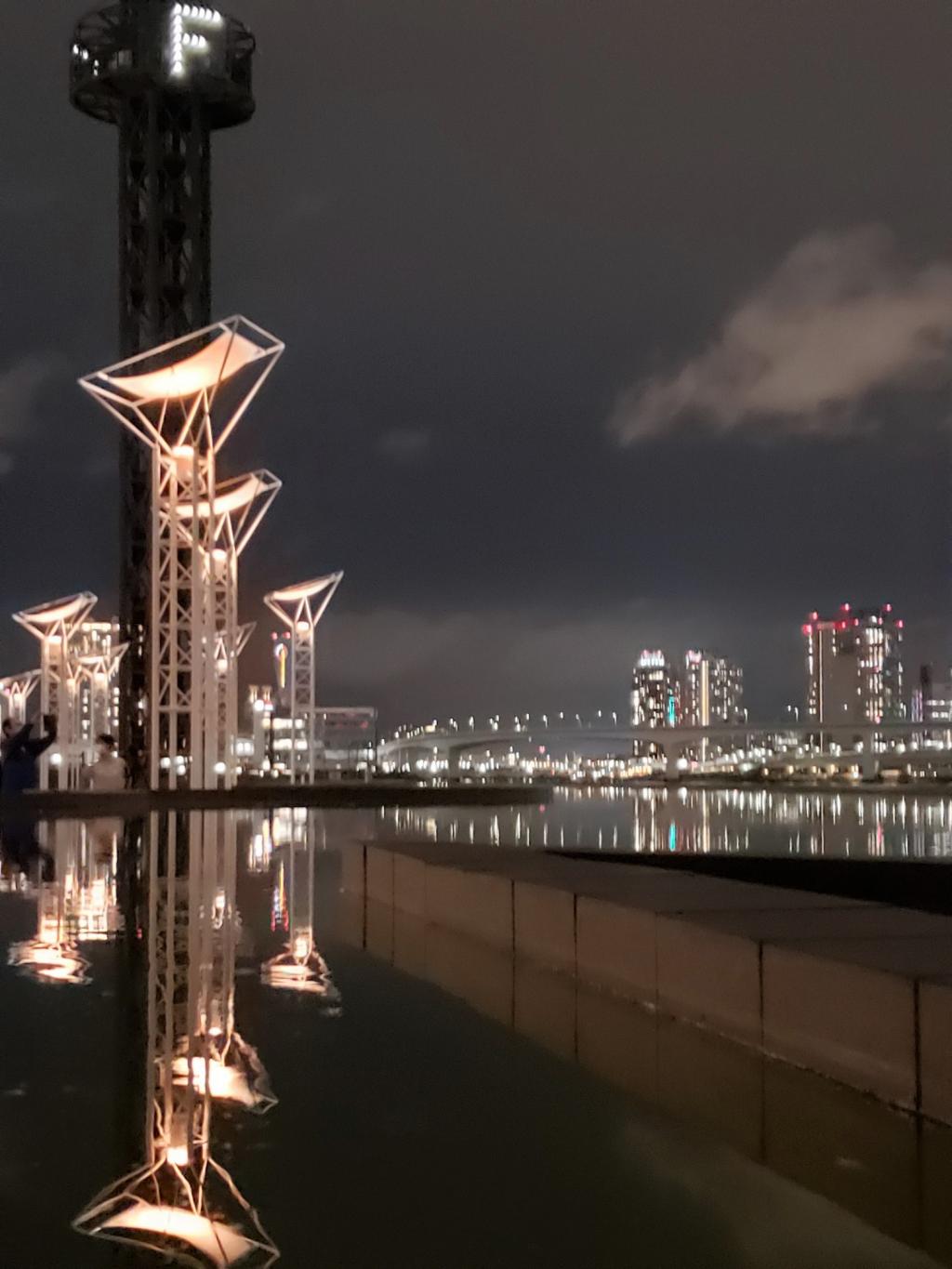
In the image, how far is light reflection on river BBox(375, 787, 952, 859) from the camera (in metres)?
16.2

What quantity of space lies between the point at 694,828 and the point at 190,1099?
18065mm

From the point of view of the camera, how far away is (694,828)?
2216 cm

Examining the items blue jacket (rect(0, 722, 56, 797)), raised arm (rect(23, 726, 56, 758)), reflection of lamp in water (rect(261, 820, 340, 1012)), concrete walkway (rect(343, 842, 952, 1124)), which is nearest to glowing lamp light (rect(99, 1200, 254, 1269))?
concrete walkway (rect(343, 842, 952, 1124))

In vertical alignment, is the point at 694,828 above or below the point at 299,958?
below

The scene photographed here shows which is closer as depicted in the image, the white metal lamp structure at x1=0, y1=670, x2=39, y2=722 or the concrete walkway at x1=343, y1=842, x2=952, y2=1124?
the concrete walkway at x1=343, y1=842, x2=952, y2=1124

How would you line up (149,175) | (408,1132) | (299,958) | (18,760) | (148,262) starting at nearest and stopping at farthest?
(408,1132) < (299,958) < (18,760) < (148,262) < (149,175)

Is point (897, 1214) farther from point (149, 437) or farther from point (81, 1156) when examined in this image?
point (149, 437)

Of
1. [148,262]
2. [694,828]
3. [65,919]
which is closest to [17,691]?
[148,262]

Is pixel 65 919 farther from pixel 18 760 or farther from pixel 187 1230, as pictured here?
pixel 18 760

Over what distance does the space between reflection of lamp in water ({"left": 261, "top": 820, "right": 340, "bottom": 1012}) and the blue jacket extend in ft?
44.8

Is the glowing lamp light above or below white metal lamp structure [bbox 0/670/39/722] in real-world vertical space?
below

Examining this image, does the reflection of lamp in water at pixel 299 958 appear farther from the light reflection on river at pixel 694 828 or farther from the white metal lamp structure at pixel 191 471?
the white metal lamp structure at pixel 191 471

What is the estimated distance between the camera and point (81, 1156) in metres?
4.09

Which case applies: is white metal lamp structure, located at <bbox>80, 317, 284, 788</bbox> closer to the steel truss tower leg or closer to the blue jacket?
the blue jacket
